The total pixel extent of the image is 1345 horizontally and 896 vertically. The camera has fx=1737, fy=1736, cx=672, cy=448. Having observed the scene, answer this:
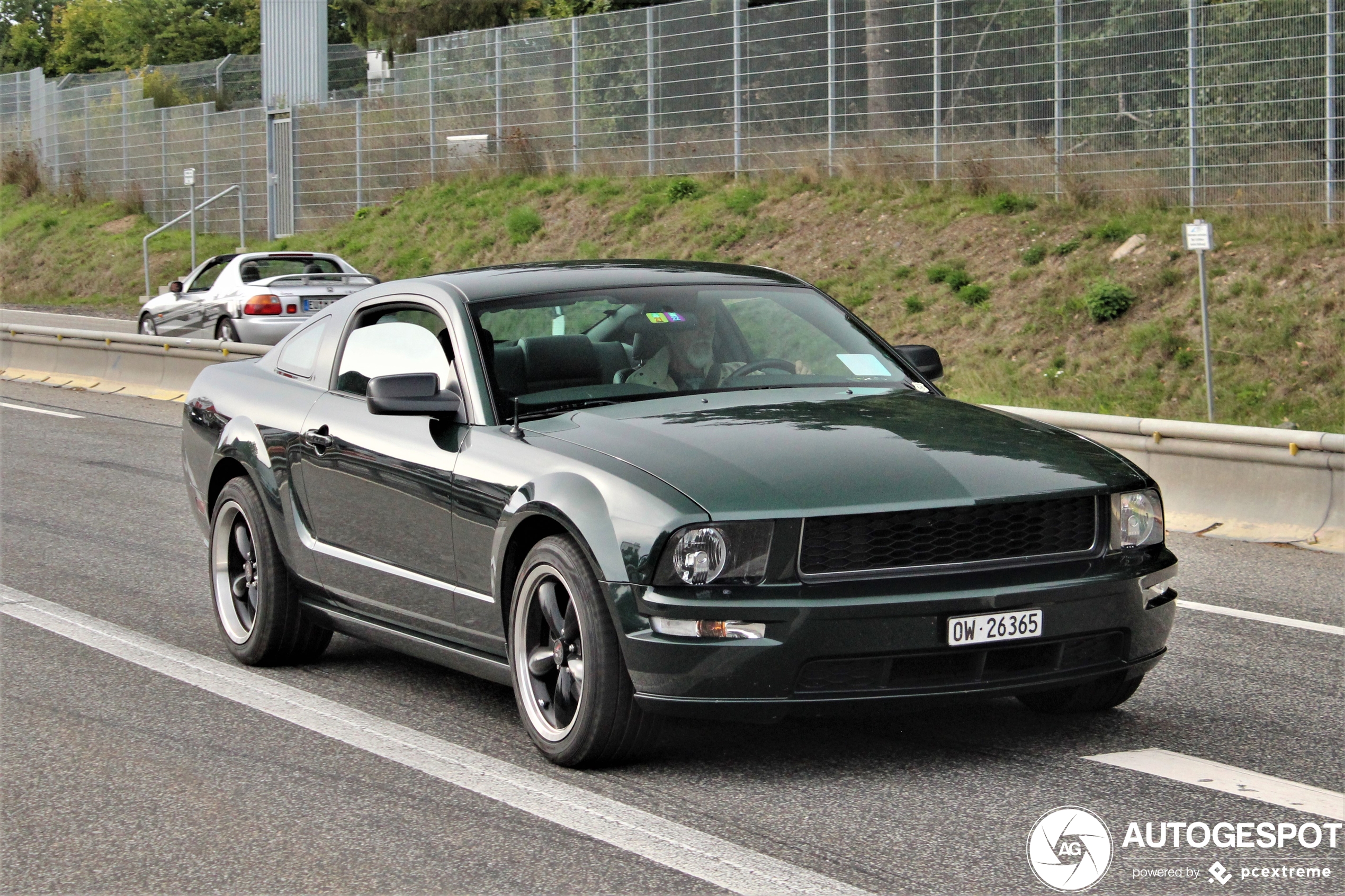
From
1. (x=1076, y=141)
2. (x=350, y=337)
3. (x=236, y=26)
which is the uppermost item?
(x=236, y=26)

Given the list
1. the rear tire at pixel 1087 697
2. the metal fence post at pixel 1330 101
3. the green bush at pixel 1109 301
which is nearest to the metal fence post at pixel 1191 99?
the metal fence post at pixel 1330 101

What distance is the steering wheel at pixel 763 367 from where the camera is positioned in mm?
6141

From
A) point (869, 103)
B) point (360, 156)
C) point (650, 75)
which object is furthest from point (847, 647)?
point (360, 156)

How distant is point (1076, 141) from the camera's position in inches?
803

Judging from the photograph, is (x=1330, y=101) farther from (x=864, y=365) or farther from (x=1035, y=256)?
(x=864, y=365)

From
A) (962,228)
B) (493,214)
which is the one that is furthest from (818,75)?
(493,214)

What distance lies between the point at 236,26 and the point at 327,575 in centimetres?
Result: 8150

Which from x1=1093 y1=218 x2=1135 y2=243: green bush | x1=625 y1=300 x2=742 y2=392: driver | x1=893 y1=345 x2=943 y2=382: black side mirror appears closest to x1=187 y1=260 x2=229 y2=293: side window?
x1=1093 y1=218 x2=1135 y2=243: green bush

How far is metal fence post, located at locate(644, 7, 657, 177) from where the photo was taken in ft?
89.6

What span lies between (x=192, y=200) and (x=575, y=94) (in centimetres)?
919

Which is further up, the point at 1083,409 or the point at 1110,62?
the point at 1110,62

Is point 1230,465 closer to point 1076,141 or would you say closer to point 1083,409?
point 1083,409

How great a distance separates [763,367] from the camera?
20.4ft

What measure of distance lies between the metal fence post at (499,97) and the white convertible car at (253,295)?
301 inches
